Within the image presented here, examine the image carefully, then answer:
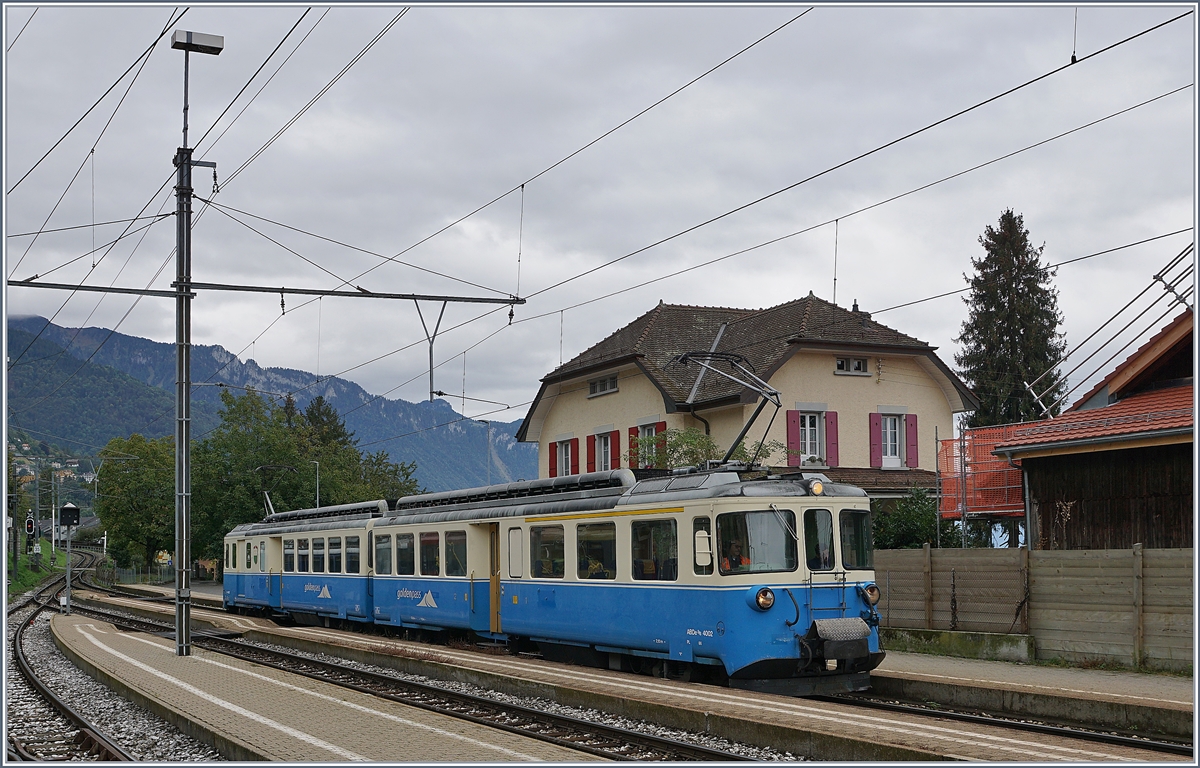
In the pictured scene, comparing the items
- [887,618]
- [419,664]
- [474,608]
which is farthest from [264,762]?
[887,618]

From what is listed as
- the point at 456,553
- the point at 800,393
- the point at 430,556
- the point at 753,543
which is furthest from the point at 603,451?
the point at 753,543

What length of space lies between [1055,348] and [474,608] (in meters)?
37.9

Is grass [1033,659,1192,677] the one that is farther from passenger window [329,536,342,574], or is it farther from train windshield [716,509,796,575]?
passenger window [329,536,342,574]

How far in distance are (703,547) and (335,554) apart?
14.4 meters

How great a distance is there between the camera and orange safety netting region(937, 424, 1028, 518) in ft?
73.6

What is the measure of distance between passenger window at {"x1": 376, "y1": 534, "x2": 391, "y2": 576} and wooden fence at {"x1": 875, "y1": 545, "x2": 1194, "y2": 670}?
9487 mm

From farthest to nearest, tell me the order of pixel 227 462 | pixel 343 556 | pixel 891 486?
pixel 227 462 → pixel 891 486 → pixel 343 556

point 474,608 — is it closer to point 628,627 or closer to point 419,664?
point 419,664

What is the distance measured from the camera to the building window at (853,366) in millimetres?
34594

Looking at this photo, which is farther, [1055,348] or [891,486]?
[1055,348]

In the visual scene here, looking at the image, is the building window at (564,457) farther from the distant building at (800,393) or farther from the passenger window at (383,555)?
the passenger window at (383,555)

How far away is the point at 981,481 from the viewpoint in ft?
75.6

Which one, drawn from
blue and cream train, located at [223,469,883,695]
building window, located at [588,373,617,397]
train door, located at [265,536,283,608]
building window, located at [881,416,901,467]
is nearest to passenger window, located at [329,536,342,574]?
train door, located at [265,536,283,608]

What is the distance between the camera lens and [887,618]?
20859 mm
